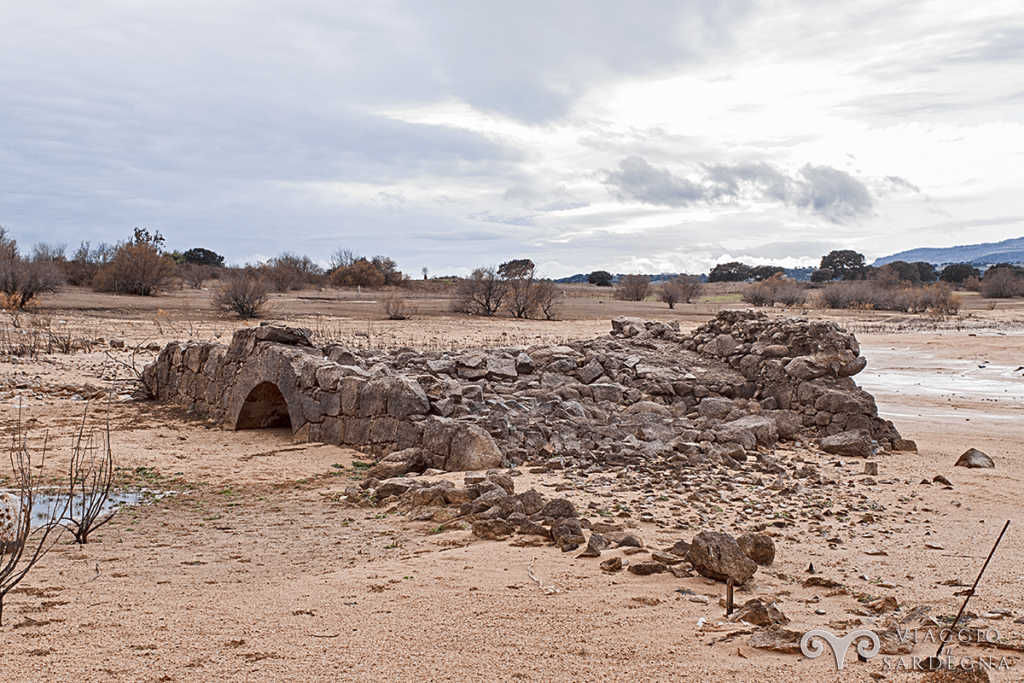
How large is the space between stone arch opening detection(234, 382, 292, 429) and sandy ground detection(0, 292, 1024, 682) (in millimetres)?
911

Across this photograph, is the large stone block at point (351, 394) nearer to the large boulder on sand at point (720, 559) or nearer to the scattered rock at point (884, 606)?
the large boulder on sand at point (720, 559)

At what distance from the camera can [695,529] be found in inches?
246

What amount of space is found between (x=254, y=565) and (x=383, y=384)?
170 inches

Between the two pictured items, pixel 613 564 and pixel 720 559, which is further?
pixel 613 564

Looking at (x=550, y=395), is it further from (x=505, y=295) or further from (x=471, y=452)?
(x=505, y=295)

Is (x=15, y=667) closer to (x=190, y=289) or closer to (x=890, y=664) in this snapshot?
(x=890, y=664)

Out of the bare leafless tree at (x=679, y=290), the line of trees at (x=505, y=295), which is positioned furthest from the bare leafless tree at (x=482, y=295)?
the bare leafless tree at (x=679, y=290)

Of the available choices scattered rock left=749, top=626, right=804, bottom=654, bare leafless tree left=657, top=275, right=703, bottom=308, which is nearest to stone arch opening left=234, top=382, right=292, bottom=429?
scattered rock left=749, top=626, right=804, bottom=654

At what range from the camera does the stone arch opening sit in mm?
11242

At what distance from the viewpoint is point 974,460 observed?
907 centimetres

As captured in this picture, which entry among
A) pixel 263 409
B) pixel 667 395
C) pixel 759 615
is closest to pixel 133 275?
pixel 263 409

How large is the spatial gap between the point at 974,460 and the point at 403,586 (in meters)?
7.65

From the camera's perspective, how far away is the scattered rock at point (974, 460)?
9023mm

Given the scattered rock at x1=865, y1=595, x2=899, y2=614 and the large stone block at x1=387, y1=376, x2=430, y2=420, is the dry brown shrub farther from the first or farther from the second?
the scattered rock at x1=865, y1=595, x2=899, y2=614
